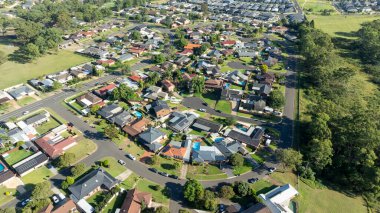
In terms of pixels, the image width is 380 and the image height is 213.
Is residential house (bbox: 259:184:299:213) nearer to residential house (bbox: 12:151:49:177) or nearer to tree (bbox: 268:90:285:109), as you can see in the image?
tree (bbox: 268:90:285:109)

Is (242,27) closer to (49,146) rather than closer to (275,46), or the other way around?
(275,46)

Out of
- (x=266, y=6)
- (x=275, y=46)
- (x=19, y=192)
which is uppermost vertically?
(x=266, y=6)

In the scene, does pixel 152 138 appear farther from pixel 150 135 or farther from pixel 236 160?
pixel 236 160

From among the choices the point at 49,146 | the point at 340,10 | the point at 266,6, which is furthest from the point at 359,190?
the point at 340,10

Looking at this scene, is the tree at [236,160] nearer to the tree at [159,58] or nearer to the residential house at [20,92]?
the tree at [159,58]

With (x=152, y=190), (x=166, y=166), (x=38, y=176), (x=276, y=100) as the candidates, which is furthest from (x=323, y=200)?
(x=38, y=176)

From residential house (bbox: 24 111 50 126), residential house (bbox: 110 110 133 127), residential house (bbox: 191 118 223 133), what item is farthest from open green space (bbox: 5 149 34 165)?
residential house (bbox: 191 118 223 133)
